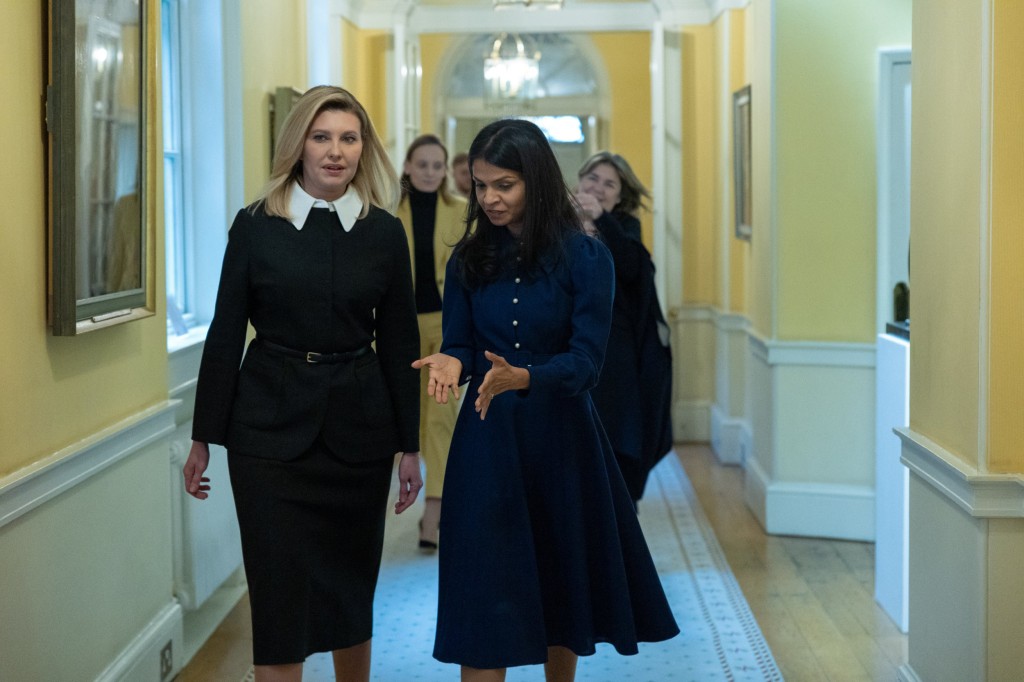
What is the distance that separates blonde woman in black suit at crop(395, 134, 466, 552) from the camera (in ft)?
17.7

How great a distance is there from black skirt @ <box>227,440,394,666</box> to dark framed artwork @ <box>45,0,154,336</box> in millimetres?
556

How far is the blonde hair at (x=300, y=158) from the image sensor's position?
9.39ft

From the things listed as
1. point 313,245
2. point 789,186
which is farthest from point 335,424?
point 789,186

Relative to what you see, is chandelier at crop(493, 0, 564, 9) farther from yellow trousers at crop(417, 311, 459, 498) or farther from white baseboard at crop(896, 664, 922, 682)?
white baseboard at crop(896, 664, 922, 682)

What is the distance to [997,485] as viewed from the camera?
2.95 m

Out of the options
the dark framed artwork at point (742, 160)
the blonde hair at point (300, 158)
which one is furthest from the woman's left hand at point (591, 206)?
the dark framed artwork at point (742, 160)

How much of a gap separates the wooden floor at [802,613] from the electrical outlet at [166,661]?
0.06 m

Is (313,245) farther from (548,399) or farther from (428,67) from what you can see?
(428,67)

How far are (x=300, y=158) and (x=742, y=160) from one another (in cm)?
459

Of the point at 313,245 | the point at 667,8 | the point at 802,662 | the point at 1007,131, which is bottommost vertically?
the point at 802,662

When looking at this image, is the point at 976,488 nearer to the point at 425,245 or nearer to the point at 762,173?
the point at 425,245

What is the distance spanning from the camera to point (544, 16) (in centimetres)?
842

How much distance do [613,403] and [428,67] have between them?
7.44m

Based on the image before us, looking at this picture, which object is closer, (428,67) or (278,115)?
(278,115)
